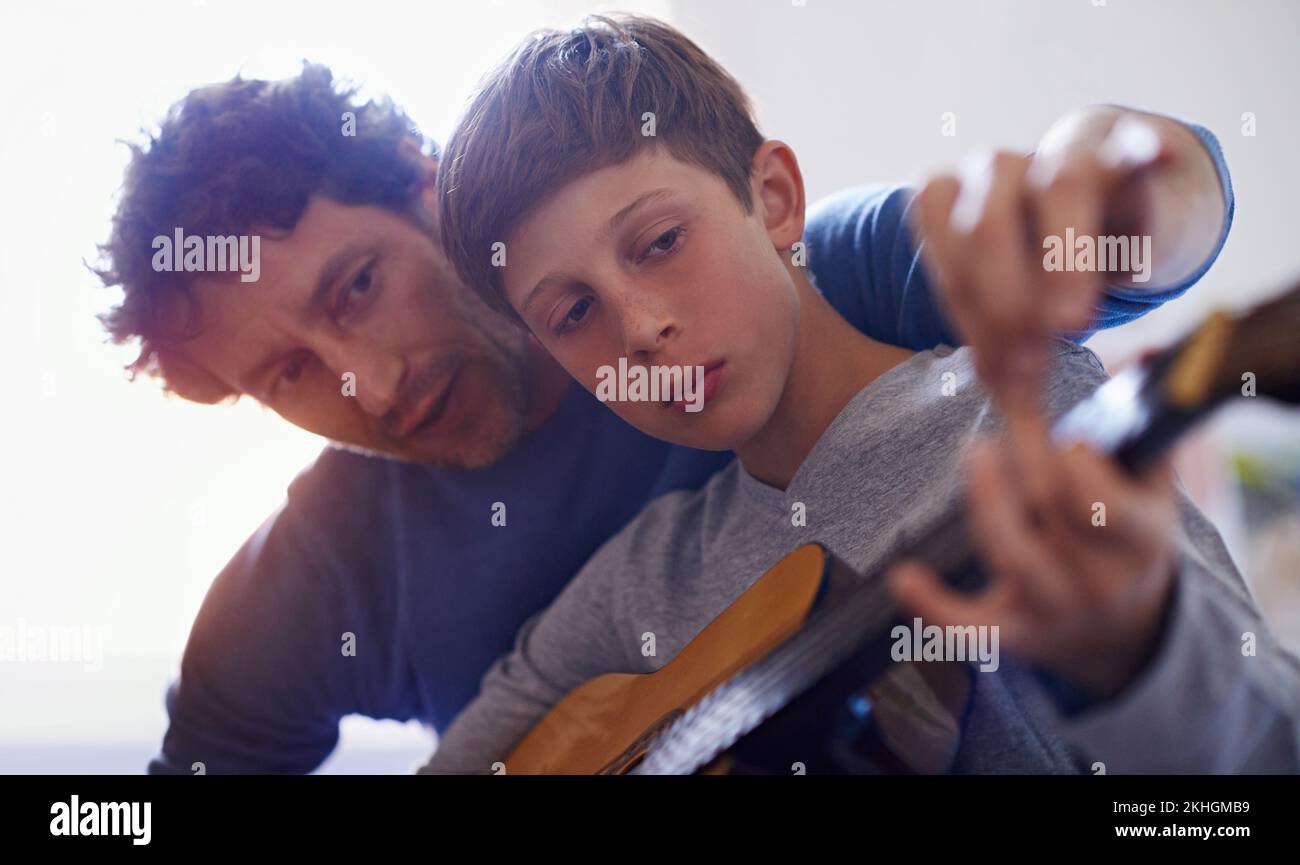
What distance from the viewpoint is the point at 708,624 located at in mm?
715

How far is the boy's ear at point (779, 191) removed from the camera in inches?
29.4

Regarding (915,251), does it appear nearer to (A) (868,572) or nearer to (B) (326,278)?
(A) (868,572)

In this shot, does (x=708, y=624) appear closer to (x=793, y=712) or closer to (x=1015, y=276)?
(x=793, y=712)

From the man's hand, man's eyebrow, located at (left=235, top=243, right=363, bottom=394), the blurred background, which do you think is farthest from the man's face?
the man's hand

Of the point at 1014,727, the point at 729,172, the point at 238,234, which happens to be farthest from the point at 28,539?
the point at 1014,727

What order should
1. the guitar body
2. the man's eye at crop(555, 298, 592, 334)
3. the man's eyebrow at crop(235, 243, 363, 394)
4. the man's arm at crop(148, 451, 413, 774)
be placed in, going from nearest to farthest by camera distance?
1. the guitar body
2. the man's eye at crop(555, 298, 592, 334)
3. the man's eyebrow at crop(235, 243, 363, 394)
4. the man's arm at crop(148, 451, 413, 774)

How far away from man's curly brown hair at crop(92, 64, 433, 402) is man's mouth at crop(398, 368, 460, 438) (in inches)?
7.3

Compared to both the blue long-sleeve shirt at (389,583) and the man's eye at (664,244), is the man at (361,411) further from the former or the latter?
the man's eye at (664,244)

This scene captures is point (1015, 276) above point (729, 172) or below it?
below

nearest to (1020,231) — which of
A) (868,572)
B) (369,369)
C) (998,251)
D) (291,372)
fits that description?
(998,251)

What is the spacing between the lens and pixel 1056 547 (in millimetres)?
326

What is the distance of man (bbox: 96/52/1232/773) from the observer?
930mm

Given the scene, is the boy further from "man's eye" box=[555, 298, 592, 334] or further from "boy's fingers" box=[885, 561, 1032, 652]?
"boy's fingers" box=[885, 561, 1032, 652]
